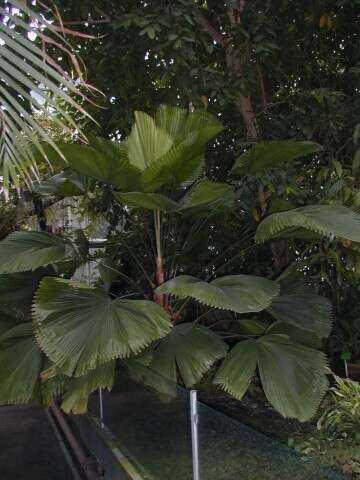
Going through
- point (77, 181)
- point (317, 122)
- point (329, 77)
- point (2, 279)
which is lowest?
point (2, 279)

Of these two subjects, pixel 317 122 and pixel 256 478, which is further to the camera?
pixel 317 122

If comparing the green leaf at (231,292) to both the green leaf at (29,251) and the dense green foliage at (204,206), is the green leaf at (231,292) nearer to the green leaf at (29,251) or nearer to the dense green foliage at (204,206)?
the dense green foliage at (204,206)

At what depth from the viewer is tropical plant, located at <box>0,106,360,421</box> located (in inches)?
135

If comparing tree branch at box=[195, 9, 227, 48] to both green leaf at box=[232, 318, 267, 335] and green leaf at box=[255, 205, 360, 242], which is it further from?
green leaf at box=[232, 318, 267, 335]

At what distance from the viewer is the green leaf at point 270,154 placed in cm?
408

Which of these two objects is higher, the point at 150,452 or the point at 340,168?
the point at 340,168

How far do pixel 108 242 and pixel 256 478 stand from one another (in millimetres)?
3466

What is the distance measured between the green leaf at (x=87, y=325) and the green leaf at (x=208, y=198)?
91 centimetres

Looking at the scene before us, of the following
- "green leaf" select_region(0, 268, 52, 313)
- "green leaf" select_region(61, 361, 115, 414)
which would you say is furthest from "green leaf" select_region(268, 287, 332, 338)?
"green leaf" select_region(0, 268, 52, 313)

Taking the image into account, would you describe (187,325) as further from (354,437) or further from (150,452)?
(354,437)

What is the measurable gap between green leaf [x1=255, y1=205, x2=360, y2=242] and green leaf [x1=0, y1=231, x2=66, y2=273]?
153cm

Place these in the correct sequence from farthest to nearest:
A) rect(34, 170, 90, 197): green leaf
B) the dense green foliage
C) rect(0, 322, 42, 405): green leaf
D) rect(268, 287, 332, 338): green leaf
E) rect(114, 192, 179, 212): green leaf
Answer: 1. rect(34, 170, 90, 197): green leaf
2. rect(268, 287, 332, 338): green leaf
3. rect(0, 322, 42, 405): green leaf
4. rect(114, 192, 179, 212): green leaf
5. the dense green foliage

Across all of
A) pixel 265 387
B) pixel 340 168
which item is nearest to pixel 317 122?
pixel 340 168

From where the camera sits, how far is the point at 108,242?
20.2 feet
